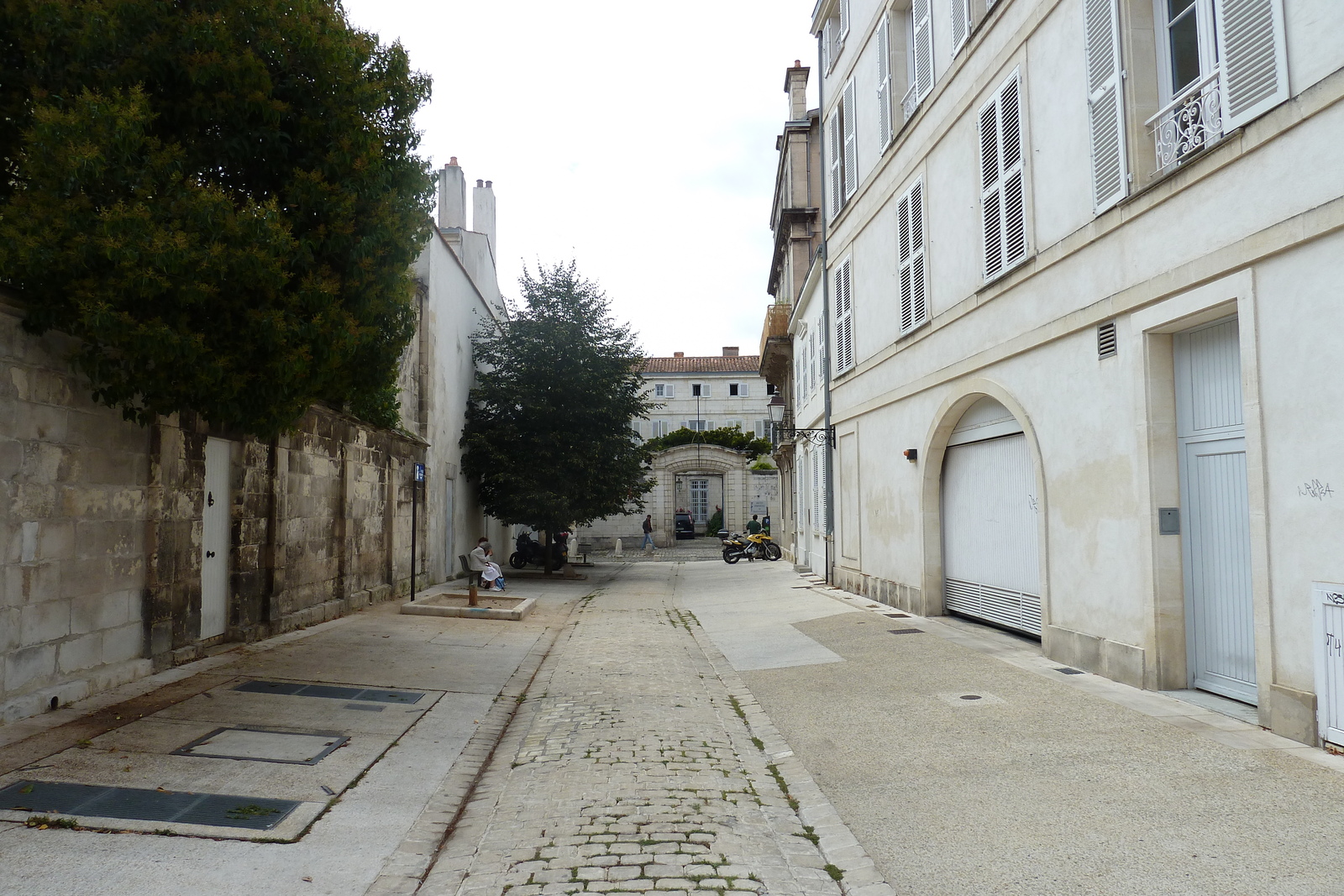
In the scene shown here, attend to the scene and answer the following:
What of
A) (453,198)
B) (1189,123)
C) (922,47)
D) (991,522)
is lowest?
(991,522)

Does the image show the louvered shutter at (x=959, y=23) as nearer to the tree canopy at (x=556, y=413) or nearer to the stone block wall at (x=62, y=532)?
the stone block wall at (x=62, y=532)

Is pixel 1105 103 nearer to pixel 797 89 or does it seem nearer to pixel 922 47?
pixel 922 47

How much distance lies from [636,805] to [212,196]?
449cm

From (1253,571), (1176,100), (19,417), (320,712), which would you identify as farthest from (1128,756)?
(19,417)

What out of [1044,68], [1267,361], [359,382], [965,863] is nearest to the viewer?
[965,863]

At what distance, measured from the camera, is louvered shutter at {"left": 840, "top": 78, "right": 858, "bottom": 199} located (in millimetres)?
15430

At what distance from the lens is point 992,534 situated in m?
10.4

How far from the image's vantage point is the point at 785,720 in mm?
6555

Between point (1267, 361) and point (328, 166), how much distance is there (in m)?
6.40

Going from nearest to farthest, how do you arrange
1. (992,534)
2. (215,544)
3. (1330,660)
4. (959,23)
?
(1330,660) → (215,544) → (992,534) → (959,23)

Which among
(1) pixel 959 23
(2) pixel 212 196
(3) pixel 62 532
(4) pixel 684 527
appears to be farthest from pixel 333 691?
(4) pixel 684 527

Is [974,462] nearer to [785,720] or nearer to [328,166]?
[785,720]

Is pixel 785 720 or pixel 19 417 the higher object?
pixel 19 417

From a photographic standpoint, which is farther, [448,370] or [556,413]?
[556,413]
